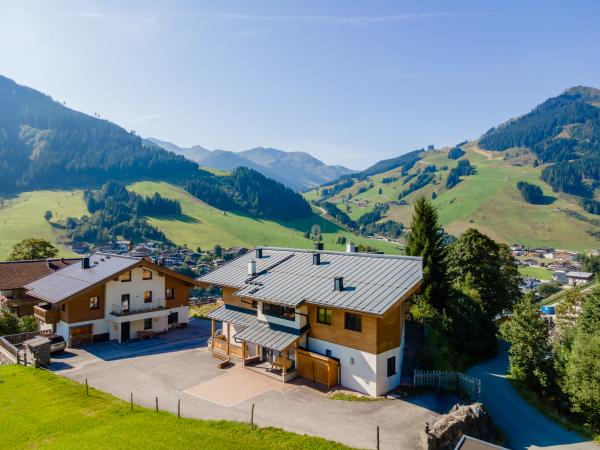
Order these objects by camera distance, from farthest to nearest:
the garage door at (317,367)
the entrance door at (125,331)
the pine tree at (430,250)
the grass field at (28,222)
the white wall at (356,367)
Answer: the grass field at (28,222), the pine tree at (430,250), the entrance door at (125,331), the garage door at (317,367), the white wall at (356,367)

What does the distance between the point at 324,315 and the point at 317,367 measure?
3540mm

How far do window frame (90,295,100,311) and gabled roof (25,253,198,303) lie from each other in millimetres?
1539

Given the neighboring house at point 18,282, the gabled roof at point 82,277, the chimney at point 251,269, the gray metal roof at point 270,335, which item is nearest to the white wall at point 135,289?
the gabled roof at point 82,277

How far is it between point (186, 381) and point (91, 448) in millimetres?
10516

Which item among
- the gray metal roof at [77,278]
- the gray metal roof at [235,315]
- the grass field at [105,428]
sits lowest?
the grass field at [105,428]

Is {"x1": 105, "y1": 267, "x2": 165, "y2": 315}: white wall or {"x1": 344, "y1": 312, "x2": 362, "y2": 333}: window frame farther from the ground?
{"x1": 344, "y1": 312, "x2": 362, "y2": 333}: window frame

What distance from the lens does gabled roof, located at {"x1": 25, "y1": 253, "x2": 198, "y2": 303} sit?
126ft

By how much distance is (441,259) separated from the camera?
42.6 meters

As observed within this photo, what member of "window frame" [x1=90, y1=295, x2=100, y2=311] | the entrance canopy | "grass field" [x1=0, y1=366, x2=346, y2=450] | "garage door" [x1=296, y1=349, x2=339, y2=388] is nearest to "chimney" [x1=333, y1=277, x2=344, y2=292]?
the entrance canopy

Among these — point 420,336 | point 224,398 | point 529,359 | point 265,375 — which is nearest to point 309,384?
point 265,375

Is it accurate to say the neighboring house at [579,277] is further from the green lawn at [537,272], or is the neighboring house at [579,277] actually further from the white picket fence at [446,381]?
the white picket fence at [446,381]

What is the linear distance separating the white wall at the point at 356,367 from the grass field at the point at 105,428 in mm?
6793

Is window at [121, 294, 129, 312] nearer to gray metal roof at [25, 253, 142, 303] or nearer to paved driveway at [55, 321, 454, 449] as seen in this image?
gray metal roof at [25, 253, 142, 303]

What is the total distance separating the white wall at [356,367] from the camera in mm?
26062
